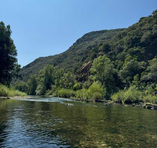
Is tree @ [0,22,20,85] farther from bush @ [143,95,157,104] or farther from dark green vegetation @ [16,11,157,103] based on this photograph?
bush @ [143,95,157,104]

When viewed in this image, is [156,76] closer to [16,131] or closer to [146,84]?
[146,84]

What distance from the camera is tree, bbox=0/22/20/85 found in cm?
4719

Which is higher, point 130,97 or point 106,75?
point 106,75

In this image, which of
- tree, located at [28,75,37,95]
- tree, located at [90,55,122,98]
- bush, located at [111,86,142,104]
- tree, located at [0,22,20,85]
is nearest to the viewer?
tree, located at [0,22,20,85]

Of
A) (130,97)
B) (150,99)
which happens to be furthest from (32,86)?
(150,99)

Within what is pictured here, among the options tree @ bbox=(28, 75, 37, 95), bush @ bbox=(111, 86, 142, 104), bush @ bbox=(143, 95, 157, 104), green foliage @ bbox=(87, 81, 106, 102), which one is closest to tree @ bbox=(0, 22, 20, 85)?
green foliage @ bbox=(87, 81, 106, 102)

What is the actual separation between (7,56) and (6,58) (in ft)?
2.54

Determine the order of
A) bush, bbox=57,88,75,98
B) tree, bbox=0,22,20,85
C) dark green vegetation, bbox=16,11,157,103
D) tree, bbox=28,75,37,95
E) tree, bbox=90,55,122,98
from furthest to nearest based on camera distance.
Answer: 1. tree, bbox=28,75,37,95
2. bush, bbox=57,88,75,98
3. tree, bbox=90,55,122,98
4. dark green vegetation, bbox=16,11,157,103
5. tree, bbox=0,22,20,85

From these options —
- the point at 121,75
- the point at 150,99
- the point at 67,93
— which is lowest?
the point at 150,99

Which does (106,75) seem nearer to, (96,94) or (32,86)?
(96,94)

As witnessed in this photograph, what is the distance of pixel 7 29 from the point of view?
4834cm

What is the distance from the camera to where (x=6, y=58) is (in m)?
48.6

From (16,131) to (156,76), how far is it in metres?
65.6

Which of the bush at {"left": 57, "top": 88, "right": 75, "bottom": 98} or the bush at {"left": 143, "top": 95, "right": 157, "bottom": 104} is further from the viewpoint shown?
the bush at {"left": 57, "top": 88, "right": 75, "bottom": 98}
